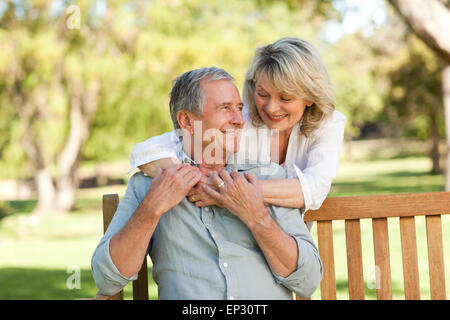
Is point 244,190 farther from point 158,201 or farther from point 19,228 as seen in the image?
point 19,228

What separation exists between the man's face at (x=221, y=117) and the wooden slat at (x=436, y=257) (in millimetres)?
978

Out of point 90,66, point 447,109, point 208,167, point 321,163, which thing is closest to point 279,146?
point 321,163

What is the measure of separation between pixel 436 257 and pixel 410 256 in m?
0.12

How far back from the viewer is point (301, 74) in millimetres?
2771

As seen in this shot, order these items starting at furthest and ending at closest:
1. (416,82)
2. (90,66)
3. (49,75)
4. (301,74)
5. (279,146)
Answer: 1. (416,82)
2. (49,75)
3. (90,66)
4. (279,146)
5. (301,74)

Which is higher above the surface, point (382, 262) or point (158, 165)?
point (158, 165)

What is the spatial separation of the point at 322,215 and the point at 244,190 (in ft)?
1.83

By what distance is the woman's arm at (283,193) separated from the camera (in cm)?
237

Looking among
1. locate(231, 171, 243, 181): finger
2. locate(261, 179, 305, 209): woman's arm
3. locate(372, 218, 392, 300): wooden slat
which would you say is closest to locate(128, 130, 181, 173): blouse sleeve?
locate(231, 171, 243, 181): finger

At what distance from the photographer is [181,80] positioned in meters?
2.56

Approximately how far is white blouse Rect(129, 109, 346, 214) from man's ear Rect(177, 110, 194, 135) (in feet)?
0.37

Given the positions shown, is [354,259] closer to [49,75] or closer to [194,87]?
[194,87]

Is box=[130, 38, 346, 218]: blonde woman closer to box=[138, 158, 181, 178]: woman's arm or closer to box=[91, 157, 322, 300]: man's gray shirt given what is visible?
box=[138, 158, 181, 178]: woman's arm

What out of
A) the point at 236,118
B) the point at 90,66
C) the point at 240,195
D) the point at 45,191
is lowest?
the point at 240,195
